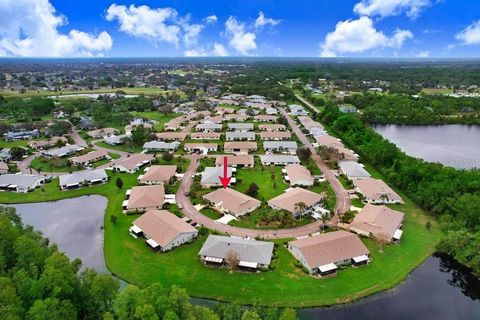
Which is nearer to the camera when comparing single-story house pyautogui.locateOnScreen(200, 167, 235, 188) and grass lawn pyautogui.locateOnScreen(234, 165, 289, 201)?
grass lawn pyautogui.locateOnScreen(234, 165, 289, 201)

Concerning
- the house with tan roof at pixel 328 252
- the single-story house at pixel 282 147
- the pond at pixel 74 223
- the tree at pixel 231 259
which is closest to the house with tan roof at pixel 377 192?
the house with tan roof at pixel 328 252

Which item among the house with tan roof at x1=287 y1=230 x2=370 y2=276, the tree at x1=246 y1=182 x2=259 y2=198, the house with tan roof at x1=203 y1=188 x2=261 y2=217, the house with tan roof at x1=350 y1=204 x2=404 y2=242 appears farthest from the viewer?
the tree at x1=246 y1=182 x2=259 y2=198

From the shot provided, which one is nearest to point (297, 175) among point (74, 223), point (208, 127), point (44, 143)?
point (74, 223)

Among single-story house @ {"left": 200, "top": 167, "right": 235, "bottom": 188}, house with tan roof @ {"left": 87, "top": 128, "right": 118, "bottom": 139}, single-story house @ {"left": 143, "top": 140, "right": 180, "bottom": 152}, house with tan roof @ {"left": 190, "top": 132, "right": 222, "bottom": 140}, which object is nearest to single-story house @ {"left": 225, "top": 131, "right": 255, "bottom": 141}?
house with tan roof @ {"left": 190, "top": 132, "right": 222, "bottom": 140}

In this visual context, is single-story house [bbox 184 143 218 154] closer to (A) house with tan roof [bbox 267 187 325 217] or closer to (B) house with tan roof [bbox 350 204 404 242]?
(A) house with tan roof [bbox 267 187 325 217]

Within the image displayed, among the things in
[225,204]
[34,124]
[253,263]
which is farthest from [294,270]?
[34,124]

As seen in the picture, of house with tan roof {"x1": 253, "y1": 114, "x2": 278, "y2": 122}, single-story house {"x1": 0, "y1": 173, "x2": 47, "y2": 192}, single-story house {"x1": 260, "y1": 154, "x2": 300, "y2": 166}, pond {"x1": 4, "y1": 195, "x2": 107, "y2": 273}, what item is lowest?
pond {"x1": 4, "y1": 195, "x2": 107, "y2": 273}
